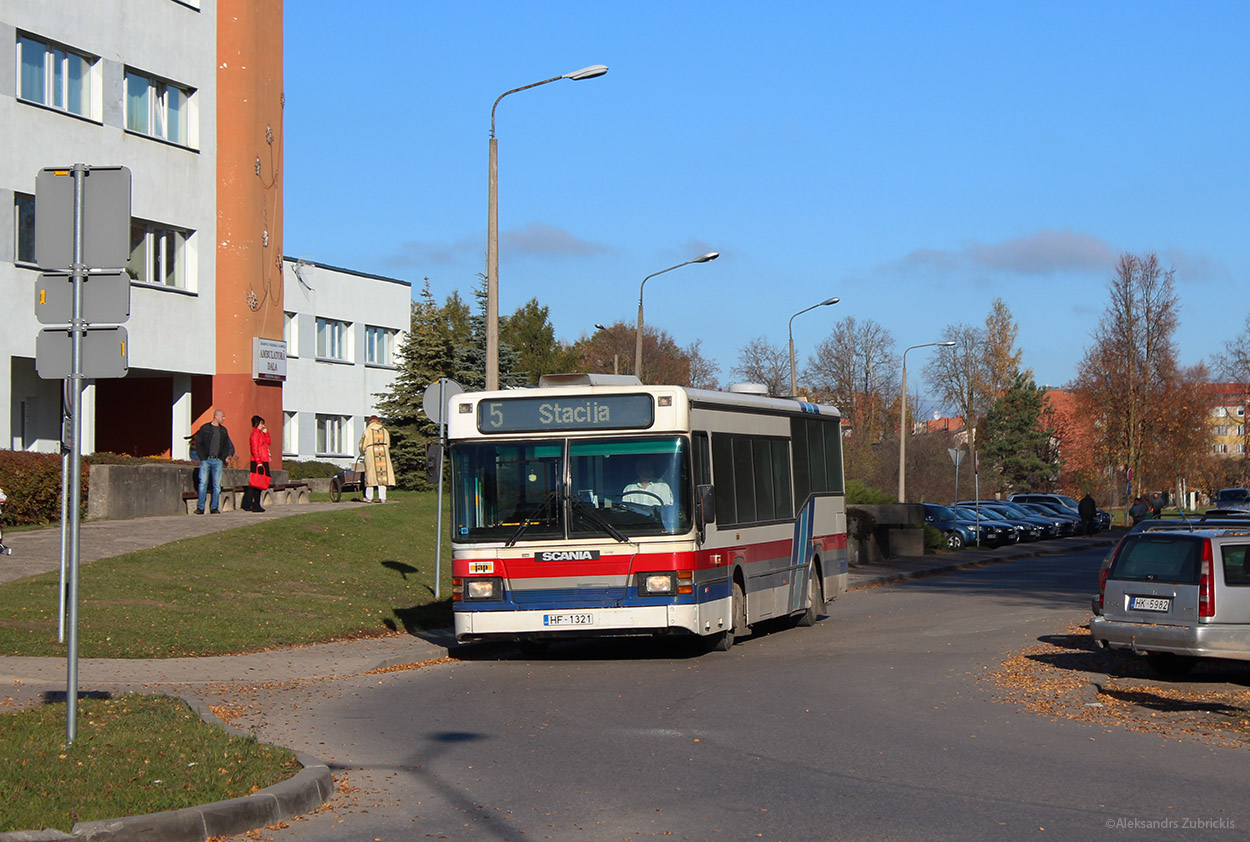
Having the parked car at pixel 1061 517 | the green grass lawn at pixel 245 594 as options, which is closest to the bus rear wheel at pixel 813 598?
the green grass lawn at pixel 245 594

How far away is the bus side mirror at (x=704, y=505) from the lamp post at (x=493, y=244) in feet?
21.7

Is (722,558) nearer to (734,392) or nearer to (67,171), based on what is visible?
(734,392)

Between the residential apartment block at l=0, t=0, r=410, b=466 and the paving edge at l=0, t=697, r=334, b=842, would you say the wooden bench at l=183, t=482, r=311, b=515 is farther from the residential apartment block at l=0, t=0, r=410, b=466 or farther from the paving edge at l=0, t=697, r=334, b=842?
the paving edge at l=0, t=697, r=334, b=842

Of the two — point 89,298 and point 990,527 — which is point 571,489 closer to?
point 89,298

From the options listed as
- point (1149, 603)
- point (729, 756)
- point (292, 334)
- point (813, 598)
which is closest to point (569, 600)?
point (729, 756)

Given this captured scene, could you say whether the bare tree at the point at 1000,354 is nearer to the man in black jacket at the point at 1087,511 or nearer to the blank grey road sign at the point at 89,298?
the man in black jacket at the point at 1087,511

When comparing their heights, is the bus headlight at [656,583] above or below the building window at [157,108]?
below

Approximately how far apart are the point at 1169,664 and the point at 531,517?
6.73m

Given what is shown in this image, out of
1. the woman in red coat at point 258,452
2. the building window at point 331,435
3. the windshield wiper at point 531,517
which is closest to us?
the windshield wiper at point 531,517

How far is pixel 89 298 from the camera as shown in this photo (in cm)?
874

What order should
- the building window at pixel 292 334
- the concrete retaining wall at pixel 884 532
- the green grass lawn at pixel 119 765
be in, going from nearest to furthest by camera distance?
1. the green grass lawn at pixel 119 765
2. the concrete retaining wall at pixel 884 532
3. the building window at pixel 292 334

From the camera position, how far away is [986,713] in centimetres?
1181

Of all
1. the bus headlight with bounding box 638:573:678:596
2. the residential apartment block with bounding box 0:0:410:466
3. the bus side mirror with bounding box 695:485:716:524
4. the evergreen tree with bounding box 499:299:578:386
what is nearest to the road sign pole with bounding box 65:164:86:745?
the bus headlight with bounding box 638:573:678:596

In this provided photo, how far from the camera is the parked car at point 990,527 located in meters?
47.0
